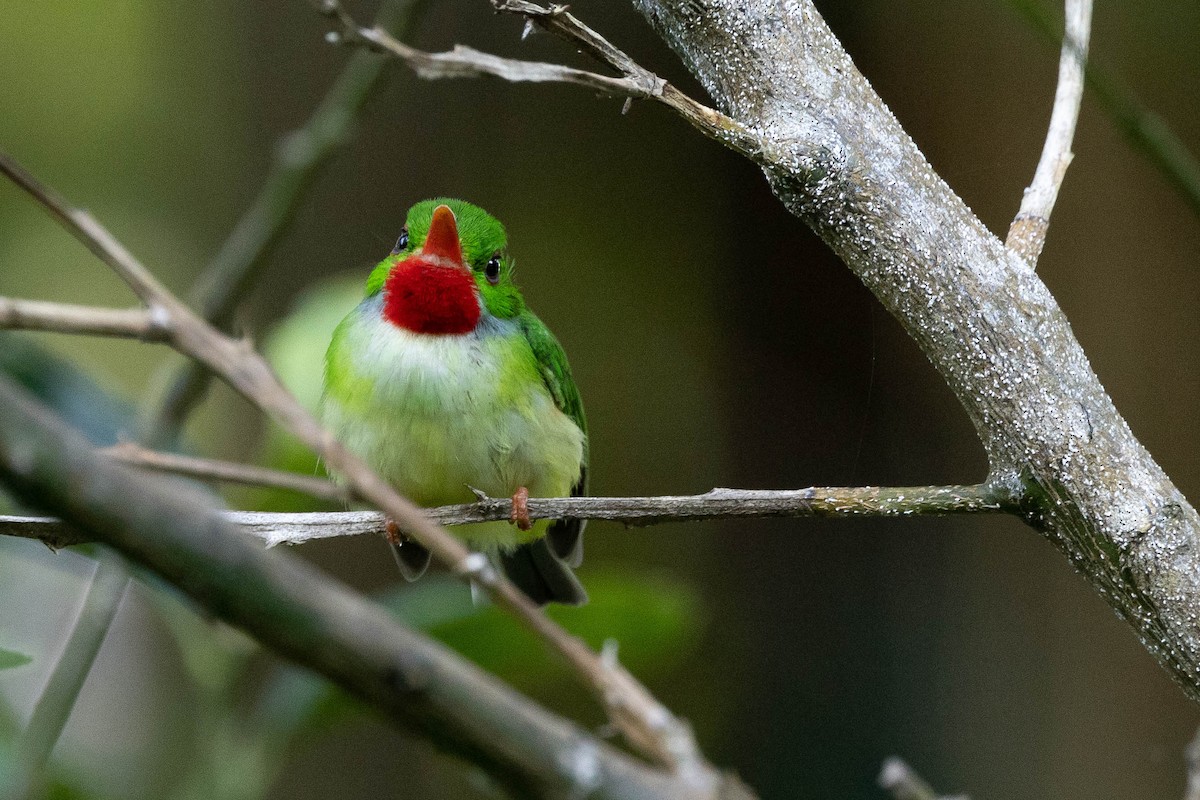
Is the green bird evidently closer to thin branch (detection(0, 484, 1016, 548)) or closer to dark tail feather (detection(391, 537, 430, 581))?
dark tail feather (detection(391, 537, 430, 581))

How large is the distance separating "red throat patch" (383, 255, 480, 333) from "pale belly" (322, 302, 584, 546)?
1.1 inches

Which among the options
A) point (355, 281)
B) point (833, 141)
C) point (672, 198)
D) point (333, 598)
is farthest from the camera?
point (672, 198)

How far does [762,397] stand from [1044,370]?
9.89 ft

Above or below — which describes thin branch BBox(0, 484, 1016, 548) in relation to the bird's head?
below

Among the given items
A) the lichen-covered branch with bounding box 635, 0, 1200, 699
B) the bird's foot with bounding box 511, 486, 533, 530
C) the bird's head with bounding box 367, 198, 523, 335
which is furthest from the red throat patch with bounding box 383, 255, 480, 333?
the lichen-covered branch with bounding box 635, 0, 1200, 699

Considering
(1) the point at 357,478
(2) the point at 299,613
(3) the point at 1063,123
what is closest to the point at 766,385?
(3) the point at 1063,123

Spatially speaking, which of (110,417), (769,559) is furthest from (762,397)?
(110,417)

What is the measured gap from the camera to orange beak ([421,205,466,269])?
2.28 meters

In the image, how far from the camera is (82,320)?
683mm

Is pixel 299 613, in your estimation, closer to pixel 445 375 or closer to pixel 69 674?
pixel 69 674

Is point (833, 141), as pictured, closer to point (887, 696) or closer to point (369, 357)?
point (369, 357)

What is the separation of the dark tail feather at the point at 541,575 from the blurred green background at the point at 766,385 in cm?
15

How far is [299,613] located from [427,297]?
1.86 metres

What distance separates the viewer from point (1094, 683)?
12.6 feet
